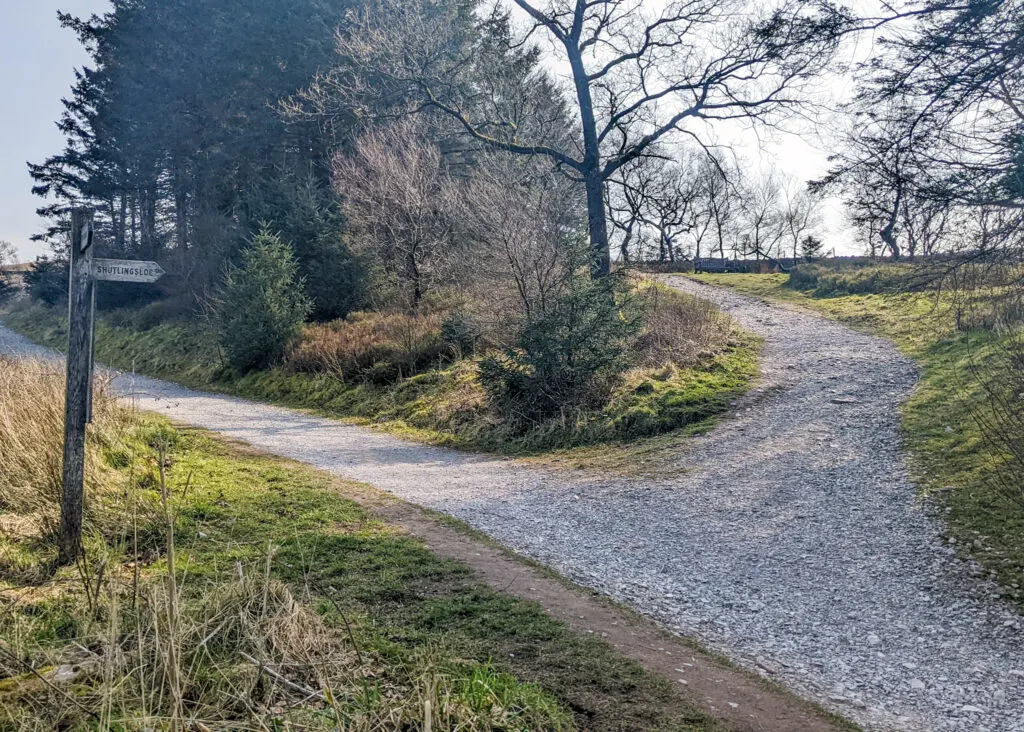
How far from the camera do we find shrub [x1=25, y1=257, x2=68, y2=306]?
35688 millimetres

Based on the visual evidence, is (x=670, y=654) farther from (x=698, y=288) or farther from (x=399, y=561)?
(x=698, y=288)

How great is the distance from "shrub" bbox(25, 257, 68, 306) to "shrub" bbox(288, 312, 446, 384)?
2517 cm

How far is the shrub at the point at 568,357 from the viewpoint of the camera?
10984 mm

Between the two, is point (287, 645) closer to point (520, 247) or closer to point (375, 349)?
point (520, 247)

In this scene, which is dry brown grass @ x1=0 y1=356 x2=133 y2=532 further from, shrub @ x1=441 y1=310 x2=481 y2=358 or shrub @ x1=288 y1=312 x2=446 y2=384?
shrub @ x1=441 y1=310 x2=481 y2=358

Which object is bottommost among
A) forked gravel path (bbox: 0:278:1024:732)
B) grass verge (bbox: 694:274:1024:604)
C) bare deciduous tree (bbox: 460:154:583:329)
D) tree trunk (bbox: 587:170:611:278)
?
forked gravel path (bbox: 0:278:1024:732)

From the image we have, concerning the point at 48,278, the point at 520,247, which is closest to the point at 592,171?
the point at 520,247

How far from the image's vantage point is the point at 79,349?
488 cm

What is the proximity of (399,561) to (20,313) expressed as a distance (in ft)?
149

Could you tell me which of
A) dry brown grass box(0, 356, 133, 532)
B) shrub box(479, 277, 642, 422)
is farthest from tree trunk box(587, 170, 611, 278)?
dry brown grass box(0, 356, 133, 532)

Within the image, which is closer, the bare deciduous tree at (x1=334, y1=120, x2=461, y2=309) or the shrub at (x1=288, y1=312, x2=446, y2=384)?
the shrub at (x1=288, y1=312, x2=446, y2=384)

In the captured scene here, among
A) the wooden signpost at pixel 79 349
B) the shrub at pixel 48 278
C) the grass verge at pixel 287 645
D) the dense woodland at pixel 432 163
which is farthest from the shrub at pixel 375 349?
the shrub at pixel 48 278

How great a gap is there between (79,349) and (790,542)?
605 cm

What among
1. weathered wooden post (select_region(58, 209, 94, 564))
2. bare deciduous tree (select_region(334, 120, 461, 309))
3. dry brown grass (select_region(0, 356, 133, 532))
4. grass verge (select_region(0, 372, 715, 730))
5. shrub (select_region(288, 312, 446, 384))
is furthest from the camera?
bare deciduous tree (select_region(334, 120, 461, 309))
